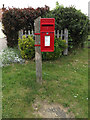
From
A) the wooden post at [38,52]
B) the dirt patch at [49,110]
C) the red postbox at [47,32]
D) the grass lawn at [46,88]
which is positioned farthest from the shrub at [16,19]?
the dirt patch at [49,110]

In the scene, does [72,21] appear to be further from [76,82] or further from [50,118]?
[50,118]

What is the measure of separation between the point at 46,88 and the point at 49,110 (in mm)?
820

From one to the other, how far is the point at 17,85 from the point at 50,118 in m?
1.47

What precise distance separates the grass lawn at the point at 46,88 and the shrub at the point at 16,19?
244 cm

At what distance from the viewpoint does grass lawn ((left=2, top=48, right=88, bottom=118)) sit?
3137 mm

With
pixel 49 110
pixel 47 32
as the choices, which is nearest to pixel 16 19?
pixel 47 32

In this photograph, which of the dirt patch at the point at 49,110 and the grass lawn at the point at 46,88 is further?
the grass lawn at the point at 46,88

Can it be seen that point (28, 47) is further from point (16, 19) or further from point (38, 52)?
point (38, 52)

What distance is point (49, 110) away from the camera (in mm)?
3137

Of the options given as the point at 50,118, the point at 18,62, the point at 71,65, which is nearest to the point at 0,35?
the point at 18,62

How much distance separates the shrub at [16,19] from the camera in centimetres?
698

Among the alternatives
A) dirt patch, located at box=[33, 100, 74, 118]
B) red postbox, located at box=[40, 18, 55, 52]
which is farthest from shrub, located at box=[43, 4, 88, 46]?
dirt patch, located at box=[33, 100, 74, 118]

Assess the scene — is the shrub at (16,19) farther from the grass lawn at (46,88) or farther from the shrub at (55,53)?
the grass lawn at (46,88)

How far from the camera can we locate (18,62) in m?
5.86
